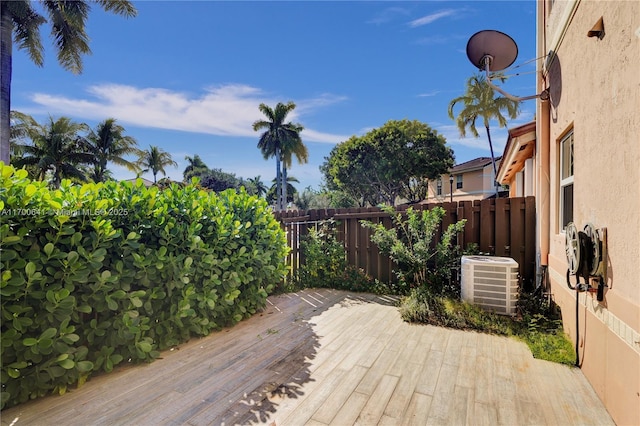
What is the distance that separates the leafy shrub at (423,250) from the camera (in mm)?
4363

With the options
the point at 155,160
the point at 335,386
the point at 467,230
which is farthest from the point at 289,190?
the point at 335,386

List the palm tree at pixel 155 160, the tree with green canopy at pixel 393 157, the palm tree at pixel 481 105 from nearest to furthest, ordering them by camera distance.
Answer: the palm tree at pixel 481 105 < the tree with green canopy at pixel 393 157 < the palm tree at pixel 155 160

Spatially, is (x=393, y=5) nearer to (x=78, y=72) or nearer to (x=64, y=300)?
(x=64, y=300)

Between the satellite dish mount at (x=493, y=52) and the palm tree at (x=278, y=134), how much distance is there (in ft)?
74.5

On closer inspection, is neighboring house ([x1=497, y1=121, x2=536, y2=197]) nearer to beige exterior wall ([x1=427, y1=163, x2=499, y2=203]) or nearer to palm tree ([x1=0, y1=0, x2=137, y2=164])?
beige exterior wall ([x1=427, y1=163, x2=499, y2=203])

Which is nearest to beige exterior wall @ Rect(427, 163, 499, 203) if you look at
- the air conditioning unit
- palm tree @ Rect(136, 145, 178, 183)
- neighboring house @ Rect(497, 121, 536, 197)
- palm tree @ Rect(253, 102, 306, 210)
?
palm tree @ Rect(253, 102, 306, 210)

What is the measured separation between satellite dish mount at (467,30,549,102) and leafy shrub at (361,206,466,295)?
6.46 ft

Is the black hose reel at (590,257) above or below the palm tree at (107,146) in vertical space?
below

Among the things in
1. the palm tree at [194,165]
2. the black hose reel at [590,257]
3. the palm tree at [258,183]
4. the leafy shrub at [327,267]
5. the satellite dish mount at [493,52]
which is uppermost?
the palm tree at [194,165]

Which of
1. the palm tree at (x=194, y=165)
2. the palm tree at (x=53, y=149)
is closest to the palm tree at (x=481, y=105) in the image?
the palm tree at (x=53, y=149)

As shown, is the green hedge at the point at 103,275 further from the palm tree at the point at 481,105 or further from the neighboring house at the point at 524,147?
the palm tree at the point at 481,105

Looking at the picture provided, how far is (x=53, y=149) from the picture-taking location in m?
18.2

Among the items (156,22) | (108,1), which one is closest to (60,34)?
(108,1)

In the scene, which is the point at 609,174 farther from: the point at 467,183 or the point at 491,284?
the point at 467,183
